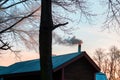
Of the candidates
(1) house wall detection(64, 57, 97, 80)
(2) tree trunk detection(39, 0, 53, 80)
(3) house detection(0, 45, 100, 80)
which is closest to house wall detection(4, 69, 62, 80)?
(3) house detection(0, 45, 100, 80)

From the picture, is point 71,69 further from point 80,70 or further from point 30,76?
point 30,76

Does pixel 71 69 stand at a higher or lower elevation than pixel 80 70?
higher

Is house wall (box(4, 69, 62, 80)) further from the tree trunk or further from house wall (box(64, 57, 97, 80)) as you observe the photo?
the tree trunk

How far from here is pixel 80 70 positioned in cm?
2798

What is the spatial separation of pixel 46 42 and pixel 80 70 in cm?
1591

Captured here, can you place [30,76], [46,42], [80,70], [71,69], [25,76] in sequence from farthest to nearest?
[25,76]
[30,76]
[80,70]
[71,69]
[46,42]

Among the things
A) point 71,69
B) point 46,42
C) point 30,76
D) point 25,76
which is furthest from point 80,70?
point 46,42

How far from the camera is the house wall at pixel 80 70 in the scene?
2716 cm

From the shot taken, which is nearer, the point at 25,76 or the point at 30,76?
the point at 30,76

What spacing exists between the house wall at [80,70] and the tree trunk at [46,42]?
14.4 meters

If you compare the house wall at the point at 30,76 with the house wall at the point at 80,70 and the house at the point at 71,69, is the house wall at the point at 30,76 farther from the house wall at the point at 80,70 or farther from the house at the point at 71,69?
the house wall at the point at 80,70

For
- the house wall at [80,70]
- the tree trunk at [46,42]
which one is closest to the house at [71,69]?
the house wall at [80,70]

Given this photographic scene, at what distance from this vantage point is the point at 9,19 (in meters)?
28.3

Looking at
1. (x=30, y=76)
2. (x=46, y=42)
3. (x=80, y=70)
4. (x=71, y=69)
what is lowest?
(x=30, y=76)
